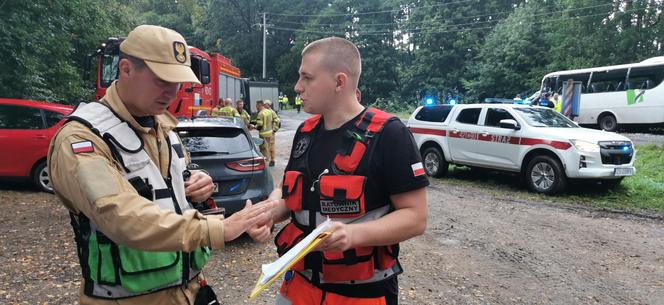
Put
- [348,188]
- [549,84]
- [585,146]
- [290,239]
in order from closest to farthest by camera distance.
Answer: [348,188] < [290,239] < [585,146] < [549,84]

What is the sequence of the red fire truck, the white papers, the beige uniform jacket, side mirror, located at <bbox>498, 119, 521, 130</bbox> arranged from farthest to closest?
the red fire truck
side mirror, located at <bbox>498, 119, 521, 130</bbox>
the white papers
the beige uniform jacket

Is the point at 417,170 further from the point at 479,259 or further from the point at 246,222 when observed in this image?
the point at 479,259

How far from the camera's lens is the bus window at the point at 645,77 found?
1750cm

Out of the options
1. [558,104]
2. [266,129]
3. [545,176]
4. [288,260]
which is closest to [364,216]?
[288,260]

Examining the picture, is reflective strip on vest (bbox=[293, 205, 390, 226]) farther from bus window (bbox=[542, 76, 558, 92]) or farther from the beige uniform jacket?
bus window (bbox=[542, 76, 558, 92])

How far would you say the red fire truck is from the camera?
1167cm

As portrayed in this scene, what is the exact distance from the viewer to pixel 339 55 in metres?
2.04

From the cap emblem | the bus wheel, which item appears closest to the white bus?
the bus wheel

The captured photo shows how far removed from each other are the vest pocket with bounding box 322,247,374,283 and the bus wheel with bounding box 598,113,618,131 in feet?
67.1

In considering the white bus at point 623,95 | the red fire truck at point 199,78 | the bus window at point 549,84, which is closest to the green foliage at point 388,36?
the red fire truck at point 199,78

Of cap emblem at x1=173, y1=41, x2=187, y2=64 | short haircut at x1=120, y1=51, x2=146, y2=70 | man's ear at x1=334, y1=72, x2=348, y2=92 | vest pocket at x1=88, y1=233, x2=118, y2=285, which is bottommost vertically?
vest pocket at x1=88, y1=233, x2=118, y2=285

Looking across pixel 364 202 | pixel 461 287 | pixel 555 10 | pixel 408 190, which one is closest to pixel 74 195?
pixel 364 202

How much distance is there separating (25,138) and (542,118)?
10.00 m

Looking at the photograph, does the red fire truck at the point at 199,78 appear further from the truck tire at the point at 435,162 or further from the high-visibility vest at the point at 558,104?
the high-visibility vest at the point at 558,104
